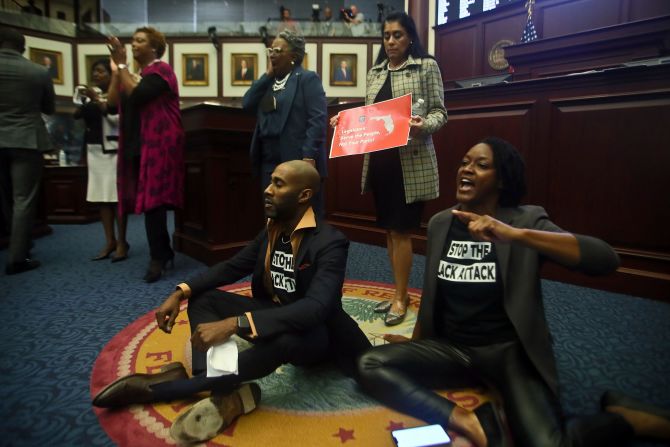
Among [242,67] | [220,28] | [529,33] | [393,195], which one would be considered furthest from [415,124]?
[220,28]

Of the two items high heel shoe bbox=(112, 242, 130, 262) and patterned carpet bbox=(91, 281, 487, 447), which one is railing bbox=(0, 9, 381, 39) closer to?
high heel shoe bbox=(112, 242, 130, 262)

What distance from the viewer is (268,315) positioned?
4.42 feet

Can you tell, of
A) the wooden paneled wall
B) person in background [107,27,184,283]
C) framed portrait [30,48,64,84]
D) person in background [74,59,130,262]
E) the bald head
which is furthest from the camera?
framed portrait [30,48,64,84]

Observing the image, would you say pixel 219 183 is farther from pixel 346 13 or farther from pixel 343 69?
pixel 346 13

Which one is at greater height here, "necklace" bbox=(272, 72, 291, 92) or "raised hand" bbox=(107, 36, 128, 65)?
"raised hand" bbox=(107, 36, 128, 65)

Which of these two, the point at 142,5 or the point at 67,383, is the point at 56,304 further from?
the point at 142,5

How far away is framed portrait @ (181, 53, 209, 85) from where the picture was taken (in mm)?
8570

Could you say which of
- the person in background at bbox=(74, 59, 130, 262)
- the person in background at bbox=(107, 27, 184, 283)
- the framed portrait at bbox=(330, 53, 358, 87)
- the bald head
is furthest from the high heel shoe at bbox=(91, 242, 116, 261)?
the framed portrait at bbox=(330, 53, 358, 87)

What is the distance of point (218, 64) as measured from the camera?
338 inches

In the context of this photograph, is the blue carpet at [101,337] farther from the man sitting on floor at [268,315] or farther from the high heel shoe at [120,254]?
the man sitting on floor at [268,315]

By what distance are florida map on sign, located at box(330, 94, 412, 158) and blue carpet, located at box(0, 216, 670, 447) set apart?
1187mm

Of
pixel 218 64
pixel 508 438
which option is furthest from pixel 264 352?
pixel 218 64

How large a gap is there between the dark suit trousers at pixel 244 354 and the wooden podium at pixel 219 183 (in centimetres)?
182

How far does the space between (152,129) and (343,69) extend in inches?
245
